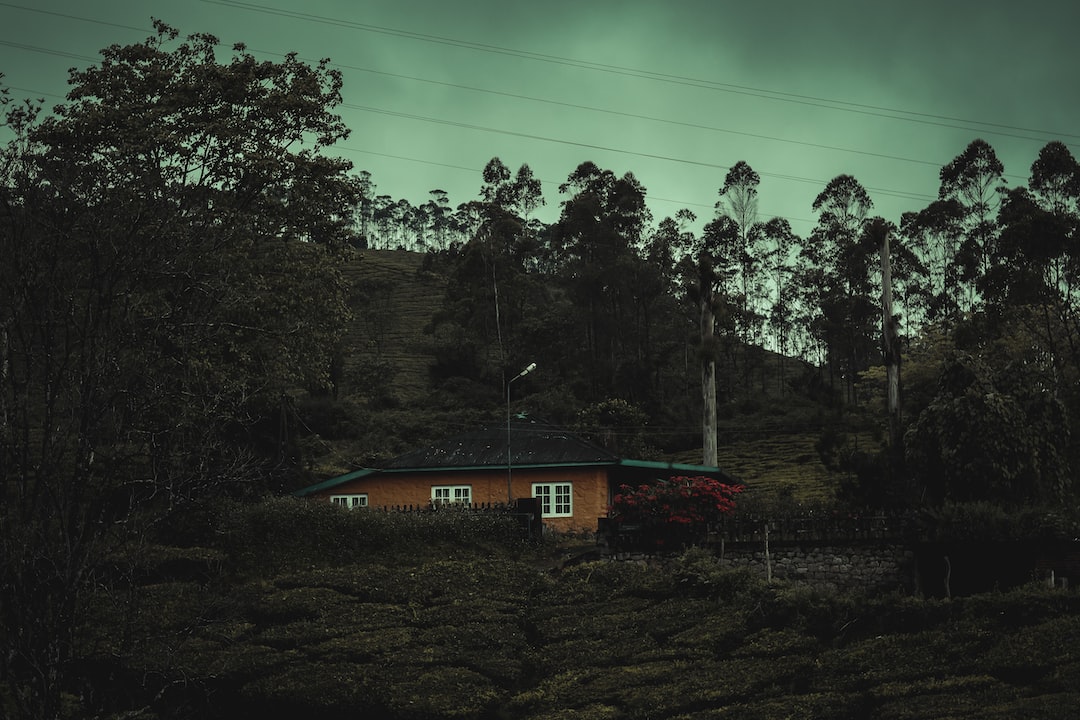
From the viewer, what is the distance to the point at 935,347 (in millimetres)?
50406

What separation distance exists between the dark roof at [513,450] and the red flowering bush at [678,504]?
646 cm

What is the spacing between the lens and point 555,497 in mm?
32594

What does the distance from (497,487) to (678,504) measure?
985cm

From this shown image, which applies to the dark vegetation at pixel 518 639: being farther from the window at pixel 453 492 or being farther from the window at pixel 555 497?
the window at pixel 453 492

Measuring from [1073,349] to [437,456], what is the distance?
86.1 feet

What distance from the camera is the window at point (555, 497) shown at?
32469 mm

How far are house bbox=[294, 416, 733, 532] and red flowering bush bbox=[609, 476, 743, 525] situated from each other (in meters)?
6.34

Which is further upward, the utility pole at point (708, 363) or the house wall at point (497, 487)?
the utility pole at point (708, 363)

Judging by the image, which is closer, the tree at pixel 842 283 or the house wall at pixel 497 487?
the house wall at pixel 497 487

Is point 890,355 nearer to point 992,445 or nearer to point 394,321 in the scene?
point 992,445

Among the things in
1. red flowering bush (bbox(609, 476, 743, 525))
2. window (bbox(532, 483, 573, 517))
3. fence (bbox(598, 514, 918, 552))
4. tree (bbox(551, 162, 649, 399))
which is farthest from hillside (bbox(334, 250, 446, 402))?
Answer: fence (bbox(598, 514, 918, 552))

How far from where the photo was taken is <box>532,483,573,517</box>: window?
32.5 m

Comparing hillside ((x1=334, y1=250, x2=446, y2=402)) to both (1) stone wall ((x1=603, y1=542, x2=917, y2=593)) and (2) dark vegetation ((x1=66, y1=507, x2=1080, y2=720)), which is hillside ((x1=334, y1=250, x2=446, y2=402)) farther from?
(1) stone wall ((x1=603, y1=542, x2=917, y2=593))

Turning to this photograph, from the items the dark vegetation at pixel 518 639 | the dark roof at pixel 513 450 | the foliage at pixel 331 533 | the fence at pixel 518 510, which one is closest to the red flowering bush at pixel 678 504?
the dark vegetation at pixel 518 639
